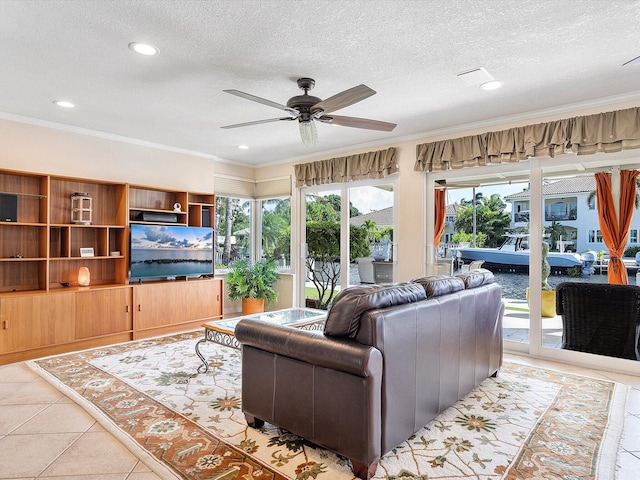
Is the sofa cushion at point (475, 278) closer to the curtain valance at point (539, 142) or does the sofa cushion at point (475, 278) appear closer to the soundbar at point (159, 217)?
the curtain valance at point (539, 142)

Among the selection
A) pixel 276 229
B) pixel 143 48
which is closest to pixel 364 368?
pixel 143 48

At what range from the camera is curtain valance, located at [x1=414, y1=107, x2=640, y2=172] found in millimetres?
3502

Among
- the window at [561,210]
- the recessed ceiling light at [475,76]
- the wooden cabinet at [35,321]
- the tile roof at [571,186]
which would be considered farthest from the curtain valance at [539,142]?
the wooden cabinet at [35,321]

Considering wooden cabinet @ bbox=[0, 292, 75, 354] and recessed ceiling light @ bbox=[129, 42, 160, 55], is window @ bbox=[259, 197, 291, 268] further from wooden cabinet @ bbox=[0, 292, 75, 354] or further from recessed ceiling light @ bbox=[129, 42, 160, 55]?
recessed ceiling light @ bbox=[129, 42, 160, 55]

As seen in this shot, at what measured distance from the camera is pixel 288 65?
296cm

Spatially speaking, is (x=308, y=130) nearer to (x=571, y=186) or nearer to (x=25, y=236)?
(x=571, y=186)

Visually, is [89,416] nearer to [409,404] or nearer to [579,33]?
[409,404]

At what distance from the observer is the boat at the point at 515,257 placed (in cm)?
397

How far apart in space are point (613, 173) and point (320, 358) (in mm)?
3523

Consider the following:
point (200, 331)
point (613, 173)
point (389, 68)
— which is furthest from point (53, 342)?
point (613, 173)

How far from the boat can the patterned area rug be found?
3.59 ft

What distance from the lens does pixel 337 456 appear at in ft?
7.07

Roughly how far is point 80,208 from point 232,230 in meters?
2.49

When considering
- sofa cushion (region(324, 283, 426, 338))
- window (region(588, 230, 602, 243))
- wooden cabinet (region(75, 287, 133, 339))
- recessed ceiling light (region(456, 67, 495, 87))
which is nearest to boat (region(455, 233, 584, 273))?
window (region(588, 230, 602, 243))
